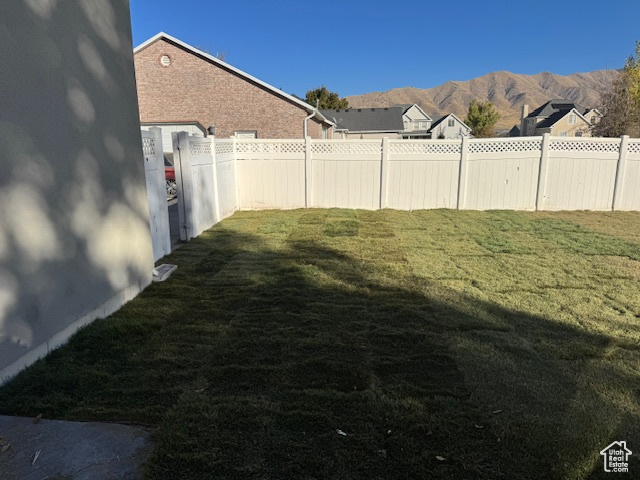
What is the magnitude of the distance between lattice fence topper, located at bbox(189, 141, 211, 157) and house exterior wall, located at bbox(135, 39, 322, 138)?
11.0 meters

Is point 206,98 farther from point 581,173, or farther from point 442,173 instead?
point 581,173

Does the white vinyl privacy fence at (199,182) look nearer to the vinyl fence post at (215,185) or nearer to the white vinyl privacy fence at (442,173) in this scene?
the vinyl fence post at (215,185)

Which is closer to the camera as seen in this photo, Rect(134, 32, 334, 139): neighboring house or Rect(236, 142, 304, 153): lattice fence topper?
Rect(236, 142, 304, 153): lattice fence topper

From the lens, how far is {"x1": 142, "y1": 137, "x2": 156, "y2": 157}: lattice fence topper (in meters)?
5.30

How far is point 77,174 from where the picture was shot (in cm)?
342

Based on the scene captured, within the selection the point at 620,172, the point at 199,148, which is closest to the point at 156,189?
the point at 199,148

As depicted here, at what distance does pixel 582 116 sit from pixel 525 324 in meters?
45.7

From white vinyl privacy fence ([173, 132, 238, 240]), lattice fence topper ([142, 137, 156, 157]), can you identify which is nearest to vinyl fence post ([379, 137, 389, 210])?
white vinyl privacy fence ([173, 132, 238, 240])

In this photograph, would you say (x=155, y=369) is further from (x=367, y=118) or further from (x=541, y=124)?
(x=541, y=124)

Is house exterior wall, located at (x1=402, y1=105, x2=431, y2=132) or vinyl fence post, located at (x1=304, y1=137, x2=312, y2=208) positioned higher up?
house exterior wall, located at (x1=402, y1=105, x2=431, y2=132)

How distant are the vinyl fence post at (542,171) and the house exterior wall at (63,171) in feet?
30.8

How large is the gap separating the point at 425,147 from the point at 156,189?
22.8 ft

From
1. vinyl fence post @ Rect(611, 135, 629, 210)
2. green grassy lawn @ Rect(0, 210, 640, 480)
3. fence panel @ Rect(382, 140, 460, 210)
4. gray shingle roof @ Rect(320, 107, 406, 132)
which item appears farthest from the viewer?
gray shingle roof @ Rect(320, 107, 406, 132)

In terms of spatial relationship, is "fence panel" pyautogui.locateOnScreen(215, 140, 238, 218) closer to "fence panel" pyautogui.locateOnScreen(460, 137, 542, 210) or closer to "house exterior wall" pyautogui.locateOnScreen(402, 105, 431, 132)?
"fence panel" pyautogui.locateOnScreen(460, 137, 542, 210)
